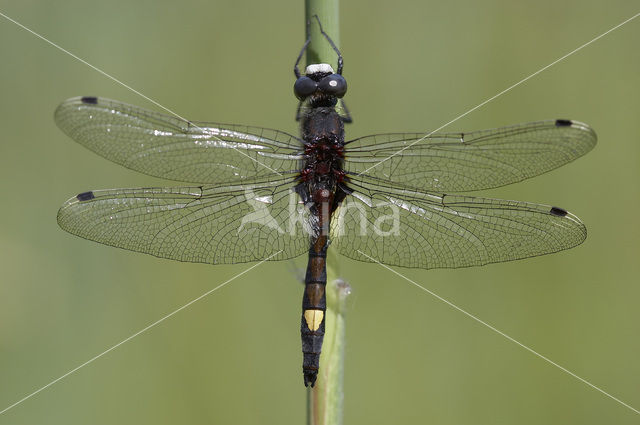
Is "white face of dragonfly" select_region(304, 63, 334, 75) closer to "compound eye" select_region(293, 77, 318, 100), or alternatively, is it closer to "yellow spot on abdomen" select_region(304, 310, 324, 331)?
"compound eye" select_region(293, 77, 318, 100)

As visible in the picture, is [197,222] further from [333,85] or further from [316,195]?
[333,85]

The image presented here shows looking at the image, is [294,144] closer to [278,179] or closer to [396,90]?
[278,179]

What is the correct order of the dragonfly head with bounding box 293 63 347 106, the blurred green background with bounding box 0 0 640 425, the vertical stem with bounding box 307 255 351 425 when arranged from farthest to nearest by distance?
the blurred green background with bounding box 0 0 640 425
the dragonfly head with bounding box 293 63 347 106
the vertical stem with bounding box 307 255 351 425

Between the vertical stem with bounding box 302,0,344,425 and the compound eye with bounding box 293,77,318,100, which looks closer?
the vertical stem with bounding box 302,0,344,425

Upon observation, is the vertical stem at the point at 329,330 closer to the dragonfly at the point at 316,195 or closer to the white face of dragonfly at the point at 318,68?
the white face of dragonfly at the point at 318,68

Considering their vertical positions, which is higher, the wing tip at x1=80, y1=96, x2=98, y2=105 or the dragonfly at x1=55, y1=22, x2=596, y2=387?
the wing tip at x1=80, y1=96, x2=98, y2=105

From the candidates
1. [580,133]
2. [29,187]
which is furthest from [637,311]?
[29,187]

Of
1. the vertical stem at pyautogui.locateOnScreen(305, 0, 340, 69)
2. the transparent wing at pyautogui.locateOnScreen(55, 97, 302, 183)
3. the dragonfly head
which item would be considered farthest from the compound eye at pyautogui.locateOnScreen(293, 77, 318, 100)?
the vertical stem at pyautogui.locateOnScreen(305, 0, 340, 69)
